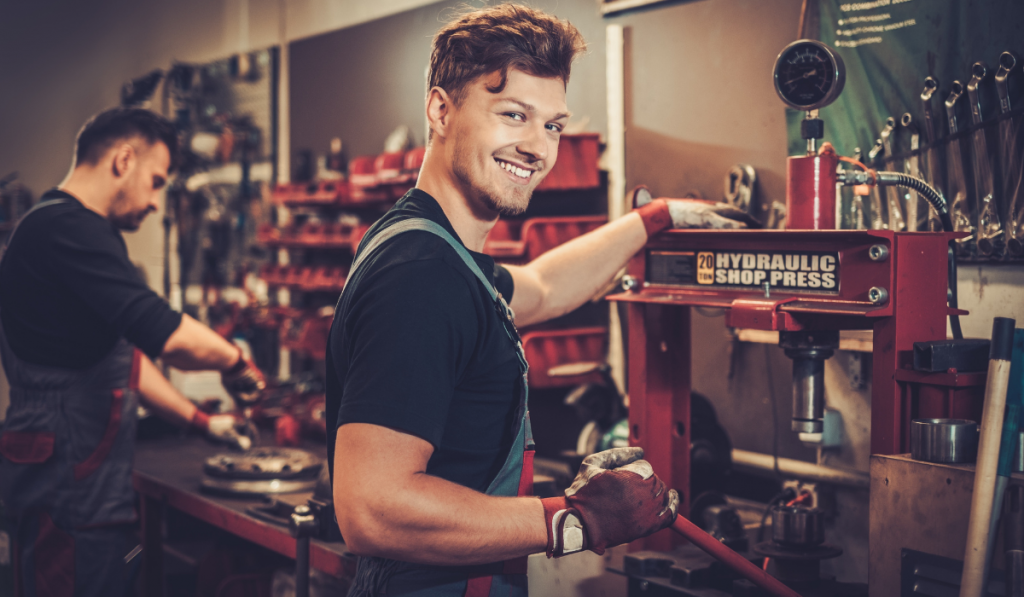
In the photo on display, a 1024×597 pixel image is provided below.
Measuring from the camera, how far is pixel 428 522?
1.19 meters

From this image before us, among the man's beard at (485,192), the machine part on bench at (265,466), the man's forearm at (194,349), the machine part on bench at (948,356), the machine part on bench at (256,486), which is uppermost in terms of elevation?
the man's beard at (485,192)

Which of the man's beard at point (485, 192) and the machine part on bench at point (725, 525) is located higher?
the man's beard at point (485, 192)

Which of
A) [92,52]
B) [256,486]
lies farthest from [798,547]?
[92,52]

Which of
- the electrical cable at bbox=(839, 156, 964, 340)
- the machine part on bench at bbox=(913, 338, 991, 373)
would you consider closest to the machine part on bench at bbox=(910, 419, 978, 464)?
the machine part on bench at bbox=(913, 338, 991, 373)

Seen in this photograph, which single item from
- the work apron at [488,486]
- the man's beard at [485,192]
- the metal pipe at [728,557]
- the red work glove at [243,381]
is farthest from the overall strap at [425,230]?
the red work glove at [243,381]

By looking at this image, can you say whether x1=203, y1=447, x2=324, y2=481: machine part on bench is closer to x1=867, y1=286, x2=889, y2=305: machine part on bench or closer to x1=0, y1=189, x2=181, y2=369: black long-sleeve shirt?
x1=0, y1=189, x2=181, y2=369: black long-sleeve shirt

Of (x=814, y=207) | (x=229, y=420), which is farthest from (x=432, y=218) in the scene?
(x=229, y=420)

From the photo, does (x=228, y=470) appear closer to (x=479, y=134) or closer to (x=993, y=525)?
(x=479, y=134)

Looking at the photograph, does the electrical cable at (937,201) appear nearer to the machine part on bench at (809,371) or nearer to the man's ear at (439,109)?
the machine part on bench at (809,371)

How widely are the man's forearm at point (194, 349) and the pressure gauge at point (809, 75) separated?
1756 mm

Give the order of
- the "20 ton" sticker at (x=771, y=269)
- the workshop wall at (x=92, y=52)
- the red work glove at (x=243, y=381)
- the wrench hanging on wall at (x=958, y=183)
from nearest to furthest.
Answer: the "20 ton" sticker at (x=771, y=269) < the wrench hanging on wall at (x=958, y=183) < the red work glove at (x=243, y=381) < the workshop wall at (x=92, y=52)

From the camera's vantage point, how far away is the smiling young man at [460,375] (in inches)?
46.1

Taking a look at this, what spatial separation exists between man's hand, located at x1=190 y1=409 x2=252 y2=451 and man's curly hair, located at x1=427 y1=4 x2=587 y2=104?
2.12m

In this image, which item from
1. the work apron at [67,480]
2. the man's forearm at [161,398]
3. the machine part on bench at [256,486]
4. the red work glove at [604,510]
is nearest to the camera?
the red work glove at [604,510]
